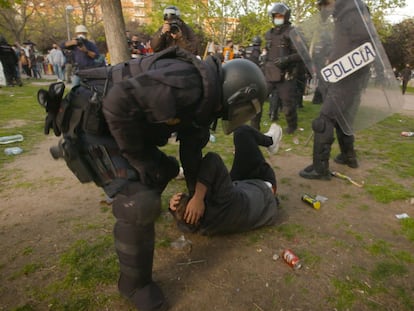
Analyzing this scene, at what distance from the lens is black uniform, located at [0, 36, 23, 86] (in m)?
9.65

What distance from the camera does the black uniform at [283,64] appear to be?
191 inches

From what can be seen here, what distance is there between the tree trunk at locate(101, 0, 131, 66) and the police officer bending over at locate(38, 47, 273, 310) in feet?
8.34

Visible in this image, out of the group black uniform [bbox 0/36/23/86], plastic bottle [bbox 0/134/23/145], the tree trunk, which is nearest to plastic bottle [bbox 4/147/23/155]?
plastic bottle [bbox 0/134/23/145]

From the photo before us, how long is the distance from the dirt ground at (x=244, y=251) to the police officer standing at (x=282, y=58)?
2.28 metres

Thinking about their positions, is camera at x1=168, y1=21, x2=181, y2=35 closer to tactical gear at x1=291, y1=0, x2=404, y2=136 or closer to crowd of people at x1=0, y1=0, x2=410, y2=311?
tactical gear at x1=291, y1=0, x2=404, y2=136

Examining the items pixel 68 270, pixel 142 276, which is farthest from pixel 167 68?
pixel 68 270

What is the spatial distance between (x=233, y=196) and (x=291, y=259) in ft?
1.84

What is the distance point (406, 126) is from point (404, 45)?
23077 millimetres

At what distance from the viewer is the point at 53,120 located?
165 centimetres

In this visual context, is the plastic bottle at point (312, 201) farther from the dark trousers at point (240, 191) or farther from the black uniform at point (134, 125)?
the black uniform at point (134, 125)

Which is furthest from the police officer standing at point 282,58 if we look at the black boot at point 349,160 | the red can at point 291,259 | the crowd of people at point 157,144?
the red can at point 291,259

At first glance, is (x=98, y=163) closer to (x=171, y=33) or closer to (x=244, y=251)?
(x=244, y=251)

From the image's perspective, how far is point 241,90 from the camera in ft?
5.19

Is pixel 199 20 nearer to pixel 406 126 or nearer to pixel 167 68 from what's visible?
pixel 406 126
